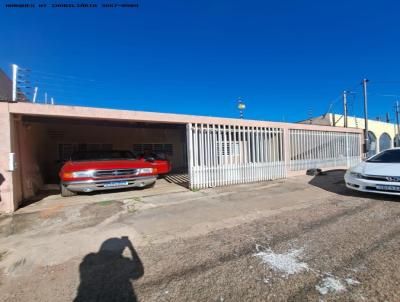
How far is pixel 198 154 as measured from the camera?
7449mm

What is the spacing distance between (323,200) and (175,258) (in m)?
4.38

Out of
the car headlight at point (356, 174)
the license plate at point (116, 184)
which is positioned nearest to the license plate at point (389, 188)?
the car headlight at point (356, 174)

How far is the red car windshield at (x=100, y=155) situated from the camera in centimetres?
708

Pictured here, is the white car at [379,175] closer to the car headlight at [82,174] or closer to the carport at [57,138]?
the carport at [57,138]

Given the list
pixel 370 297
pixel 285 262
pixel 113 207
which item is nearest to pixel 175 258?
pixel 285 262

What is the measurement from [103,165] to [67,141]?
256 inches

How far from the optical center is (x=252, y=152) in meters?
8.62

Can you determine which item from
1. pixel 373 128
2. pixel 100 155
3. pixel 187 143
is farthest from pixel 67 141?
pixel 373 128

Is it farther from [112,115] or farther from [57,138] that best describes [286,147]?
[57,138]

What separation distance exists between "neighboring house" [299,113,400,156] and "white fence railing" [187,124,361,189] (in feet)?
28.5

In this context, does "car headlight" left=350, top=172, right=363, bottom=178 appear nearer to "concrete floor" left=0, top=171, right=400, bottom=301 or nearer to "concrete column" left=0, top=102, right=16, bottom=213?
"concrete floor" left=0, top=171, right=400, bottom=301

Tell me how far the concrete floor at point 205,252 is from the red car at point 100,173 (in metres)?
0.82

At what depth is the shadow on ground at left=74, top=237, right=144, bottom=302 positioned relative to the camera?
2.09 metres

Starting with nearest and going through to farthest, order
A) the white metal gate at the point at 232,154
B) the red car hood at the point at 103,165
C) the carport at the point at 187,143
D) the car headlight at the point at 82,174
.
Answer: the carport at the point at 187,143, the car headlight at the point at 82,174, the red car hood at the point at 103,165, the white metal gate at the point at 232,154
